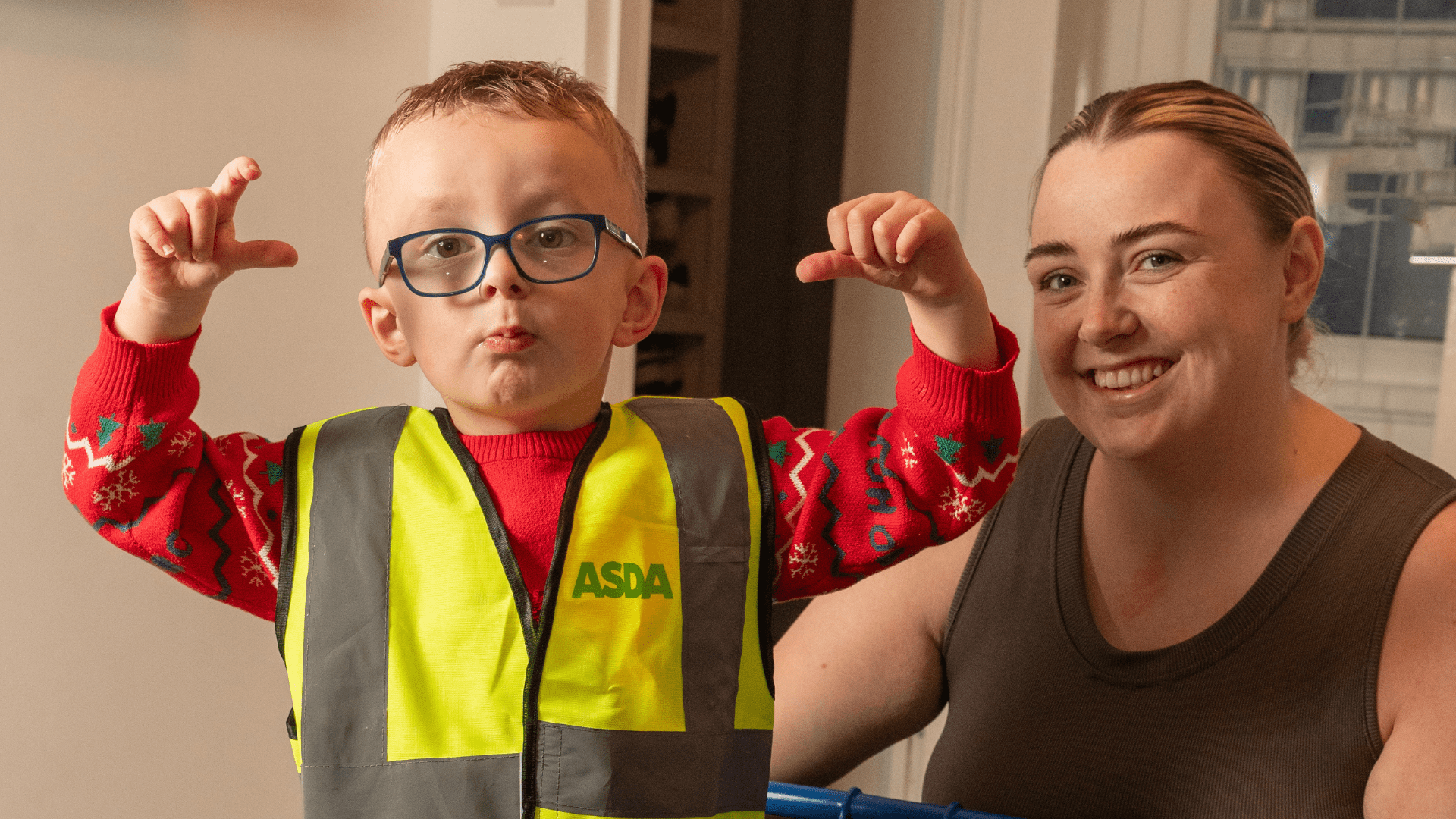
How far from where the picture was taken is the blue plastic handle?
96cm

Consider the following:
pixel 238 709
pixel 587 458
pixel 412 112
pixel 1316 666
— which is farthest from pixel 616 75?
pixel 1316 666

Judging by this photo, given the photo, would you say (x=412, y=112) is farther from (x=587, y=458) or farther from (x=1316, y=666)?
(x=1316, y=666)

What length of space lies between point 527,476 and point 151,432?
25 cm

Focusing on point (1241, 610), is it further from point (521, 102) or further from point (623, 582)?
point (521, 102)

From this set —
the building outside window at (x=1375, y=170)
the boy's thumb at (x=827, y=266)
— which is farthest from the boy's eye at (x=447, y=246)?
the building outside window at (x=1375, y=170)

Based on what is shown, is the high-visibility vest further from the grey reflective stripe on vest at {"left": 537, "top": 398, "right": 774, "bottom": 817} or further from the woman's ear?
the woman's ear

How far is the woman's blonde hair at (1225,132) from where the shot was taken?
1.04 metres

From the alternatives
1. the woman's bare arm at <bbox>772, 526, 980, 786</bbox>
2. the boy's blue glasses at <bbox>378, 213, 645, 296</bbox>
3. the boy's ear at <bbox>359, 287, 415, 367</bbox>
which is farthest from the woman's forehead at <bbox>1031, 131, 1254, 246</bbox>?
the boy's ear at <bbox>359, 287, 415, 367</bbox>

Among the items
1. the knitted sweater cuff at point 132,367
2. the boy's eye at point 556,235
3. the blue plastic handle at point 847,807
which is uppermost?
the boy's eye at point 556,235

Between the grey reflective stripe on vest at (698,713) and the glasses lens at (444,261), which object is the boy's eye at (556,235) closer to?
the glasses lens at (444,261)

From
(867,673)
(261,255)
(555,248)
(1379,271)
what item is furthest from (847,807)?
(1379,271)

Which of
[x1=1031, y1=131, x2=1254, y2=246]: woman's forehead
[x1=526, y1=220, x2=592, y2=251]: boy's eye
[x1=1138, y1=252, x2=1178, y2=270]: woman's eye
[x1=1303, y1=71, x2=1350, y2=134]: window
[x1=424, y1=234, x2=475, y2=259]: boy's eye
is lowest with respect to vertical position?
[x1=424, y1=234, x2=475, y2=259]: boy's eye

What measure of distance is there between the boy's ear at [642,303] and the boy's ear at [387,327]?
16 centimetres

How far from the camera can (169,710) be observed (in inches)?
56.1
